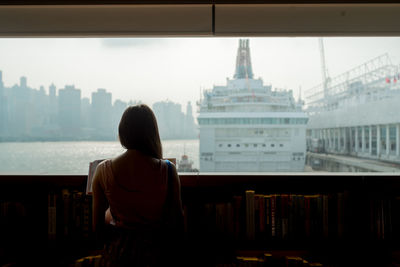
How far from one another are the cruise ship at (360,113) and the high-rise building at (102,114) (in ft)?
7.40

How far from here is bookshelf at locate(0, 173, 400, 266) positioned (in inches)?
52.9

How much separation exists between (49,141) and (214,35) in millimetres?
1808

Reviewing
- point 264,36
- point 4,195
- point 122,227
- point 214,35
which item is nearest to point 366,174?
point 264,36

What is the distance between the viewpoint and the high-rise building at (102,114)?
6.55 ft

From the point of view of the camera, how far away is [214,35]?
1.55 meters

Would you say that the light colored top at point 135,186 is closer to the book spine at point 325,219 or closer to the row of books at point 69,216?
the row of books at point 69,216

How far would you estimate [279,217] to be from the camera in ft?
4.47

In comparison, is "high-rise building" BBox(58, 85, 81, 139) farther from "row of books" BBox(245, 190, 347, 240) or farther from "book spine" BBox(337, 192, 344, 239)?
"book spine" BBox(337, 192, 344, 239)

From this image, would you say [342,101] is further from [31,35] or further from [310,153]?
[31,35]

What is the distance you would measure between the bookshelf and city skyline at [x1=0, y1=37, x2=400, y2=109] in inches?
40.2

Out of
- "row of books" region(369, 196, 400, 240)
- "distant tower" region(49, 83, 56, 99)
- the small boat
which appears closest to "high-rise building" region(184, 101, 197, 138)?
the small boat

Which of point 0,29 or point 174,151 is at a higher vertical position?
point 0,29

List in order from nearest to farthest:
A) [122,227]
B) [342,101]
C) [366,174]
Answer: [122,227]
[366,174]
[342,101]

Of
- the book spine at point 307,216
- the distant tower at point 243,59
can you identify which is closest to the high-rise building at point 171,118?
the distant tower at point 243,59
